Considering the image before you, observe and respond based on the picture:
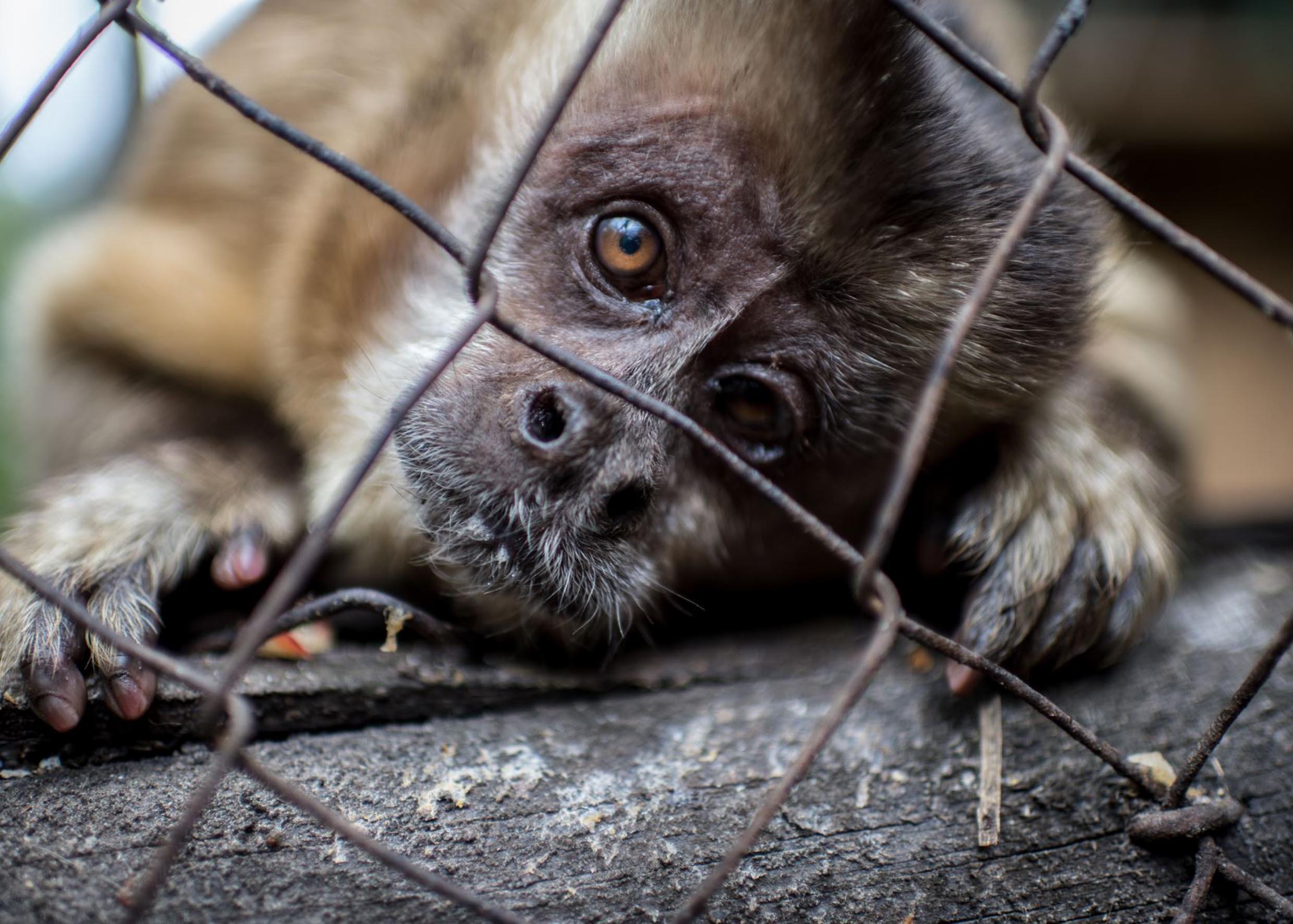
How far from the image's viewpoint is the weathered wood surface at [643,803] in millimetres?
1656

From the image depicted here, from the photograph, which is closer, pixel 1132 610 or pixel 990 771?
pixel 990 771

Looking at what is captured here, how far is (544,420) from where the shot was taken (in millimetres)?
2102

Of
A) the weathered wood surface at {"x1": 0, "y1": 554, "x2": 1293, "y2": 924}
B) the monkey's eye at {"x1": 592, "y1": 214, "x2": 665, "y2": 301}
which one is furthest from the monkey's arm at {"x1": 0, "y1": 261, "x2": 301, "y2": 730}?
the monkey's eye at {"x1": 592, "y1": 214, "x2": 665, "y2": 301}

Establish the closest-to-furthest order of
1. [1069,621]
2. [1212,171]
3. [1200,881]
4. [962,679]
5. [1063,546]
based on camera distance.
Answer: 1. [1200,881]
2. [962,679]
3. [1069,621]
4. [1063,546]
5. [1212,171]

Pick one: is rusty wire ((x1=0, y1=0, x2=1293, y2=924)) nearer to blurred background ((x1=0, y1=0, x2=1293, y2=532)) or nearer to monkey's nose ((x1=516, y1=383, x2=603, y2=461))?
monkey's nose ((x1=516, y1=383, x2=603, y2=461))

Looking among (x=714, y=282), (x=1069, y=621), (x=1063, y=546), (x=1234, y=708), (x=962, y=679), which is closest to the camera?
(x=1234, y=708)

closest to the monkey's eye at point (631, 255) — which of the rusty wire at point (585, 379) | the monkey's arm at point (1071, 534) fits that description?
the rusty wire at point (585, 379)

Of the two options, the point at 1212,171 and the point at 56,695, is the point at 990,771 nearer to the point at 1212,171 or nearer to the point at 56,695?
the point at 56,695

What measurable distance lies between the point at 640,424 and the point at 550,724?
643mm

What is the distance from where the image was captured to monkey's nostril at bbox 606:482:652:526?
215 centimetres

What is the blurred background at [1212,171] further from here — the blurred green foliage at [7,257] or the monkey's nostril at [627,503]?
the monkey's nostril at [627,503]

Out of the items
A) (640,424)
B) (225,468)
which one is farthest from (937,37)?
(225,468)

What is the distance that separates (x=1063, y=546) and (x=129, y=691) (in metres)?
2.04

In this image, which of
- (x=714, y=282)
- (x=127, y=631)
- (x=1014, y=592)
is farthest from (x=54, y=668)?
(x=1014, y=592)
